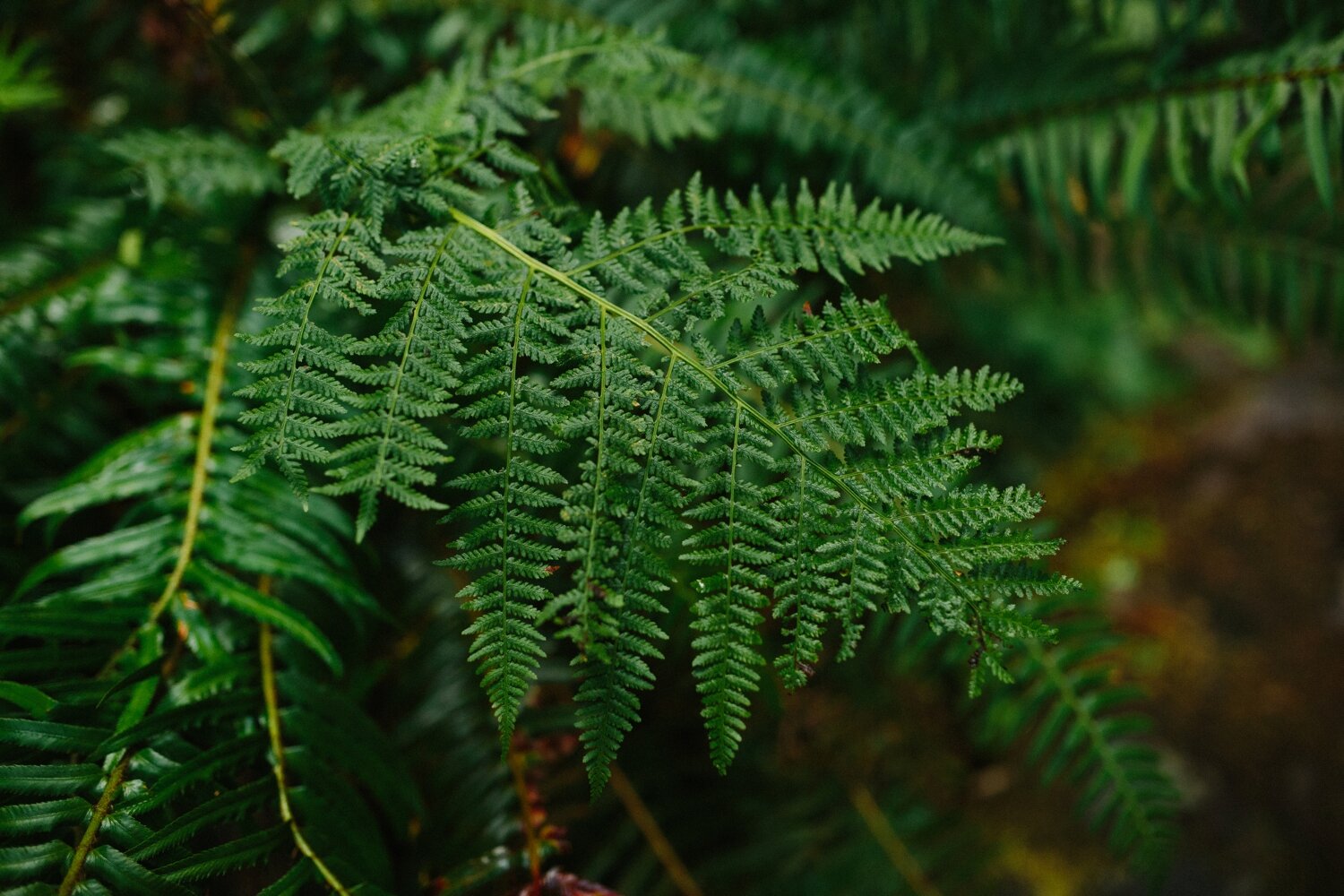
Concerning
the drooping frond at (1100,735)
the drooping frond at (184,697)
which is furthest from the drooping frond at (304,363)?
the drooping frond at (1100,735)

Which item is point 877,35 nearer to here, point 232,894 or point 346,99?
point 346,99

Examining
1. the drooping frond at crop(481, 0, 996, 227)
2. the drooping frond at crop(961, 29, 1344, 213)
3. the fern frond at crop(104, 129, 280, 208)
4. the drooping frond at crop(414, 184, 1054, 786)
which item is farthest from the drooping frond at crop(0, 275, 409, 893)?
the drooping frond at crop(961, 29, 1344, 213)

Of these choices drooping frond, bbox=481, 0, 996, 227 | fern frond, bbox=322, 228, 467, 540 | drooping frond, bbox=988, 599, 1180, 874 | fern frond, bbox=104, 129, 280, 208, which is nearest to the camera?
fern frond, bbox=322, 228, 467, 540

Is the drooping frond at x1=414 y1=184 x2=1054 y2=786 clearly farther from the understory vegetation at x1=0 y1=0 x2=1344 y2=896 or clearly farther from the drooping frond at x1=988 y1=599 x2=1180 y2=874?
the drooping frond at x1=988 y1=599 x2=1180 y2=874

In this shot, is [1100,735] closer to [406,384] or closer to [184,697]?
[406,384]

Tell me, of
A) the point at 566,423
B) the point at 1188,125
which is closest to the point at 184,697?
the point at 566,423

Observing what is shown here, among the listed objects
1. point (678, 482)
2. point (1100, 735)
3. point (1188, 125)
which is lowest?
point (1100, 735)

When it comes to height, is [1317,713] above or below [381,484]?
below

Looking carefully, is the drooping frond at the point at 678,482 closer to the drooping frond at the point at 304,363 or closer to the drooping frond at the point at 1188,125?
the drooping frond at the point at 304,363

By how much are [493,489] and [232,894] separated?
70 cm

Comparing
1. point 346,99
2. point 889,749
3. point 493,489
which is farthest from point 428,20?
point 889,749

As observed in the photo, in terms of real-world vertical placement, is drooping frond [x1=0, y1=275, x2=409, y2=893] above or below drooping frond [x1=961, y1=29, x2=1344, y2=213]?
below

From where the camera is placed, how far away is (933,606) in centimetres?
86

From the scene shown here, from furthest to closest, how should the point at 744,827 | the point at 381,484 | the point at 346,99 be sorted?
1. the point at 744,827
2. the point at 346,99
3. the point at 381,484
